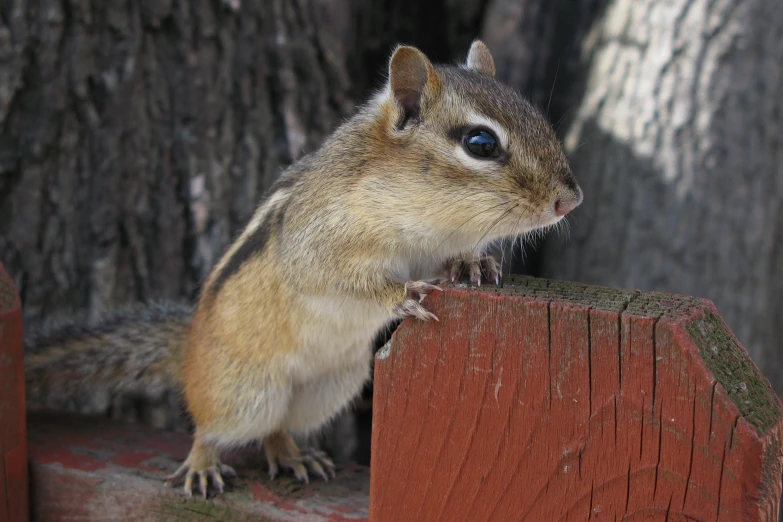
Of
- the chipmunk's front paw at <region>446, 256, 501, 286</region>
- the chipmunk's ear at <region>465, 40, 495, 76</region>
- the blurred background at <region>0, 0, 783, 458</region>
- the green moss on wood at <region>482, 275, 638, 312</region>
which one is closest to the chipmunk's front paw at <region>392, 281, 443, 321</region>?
the green moss on wood at <region>482, 275, 638, 312</region>

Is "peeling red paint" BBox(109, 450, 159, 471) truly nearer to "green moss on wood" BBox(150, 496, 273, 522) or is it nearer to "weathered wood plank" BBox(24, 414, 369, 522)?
"weathered wood plank" BBox(24, 414, 369, 522)

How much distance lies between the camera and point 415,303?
148cm

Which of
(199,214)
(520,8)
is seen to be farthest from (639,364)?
(520,8)

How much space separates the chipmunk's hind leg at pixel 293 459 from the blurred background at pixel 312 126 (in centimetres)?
95

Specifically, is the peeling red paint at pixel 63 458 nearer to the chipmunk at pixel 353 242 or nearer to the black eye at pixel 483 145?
the chipmunk at pixel 353 242

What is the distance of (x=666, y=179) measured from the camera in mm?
3529

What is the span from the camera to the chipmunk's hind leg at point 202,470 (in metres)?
2.02

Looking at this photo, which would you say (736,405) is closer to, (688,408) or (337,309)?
(688,408)

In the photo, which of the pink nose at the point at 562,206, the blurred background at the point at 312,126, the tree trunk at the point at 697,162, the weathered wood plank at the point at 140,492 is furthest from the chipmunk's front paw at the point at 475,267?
the tree trunk at the point at 697,162

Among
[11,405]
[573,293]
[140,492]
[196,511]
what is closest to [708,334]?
[573,293]

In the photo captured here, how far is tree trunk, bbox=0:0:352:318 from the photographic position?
2.97 m

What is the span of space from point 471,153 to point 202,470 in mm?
1094

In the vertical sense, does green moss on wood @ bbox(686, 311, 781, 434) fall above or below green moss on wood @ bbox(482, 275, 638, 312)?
below

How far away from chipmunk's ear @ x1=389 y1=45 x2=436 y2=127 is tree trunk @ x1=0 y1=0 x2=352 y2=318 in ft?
4.36
